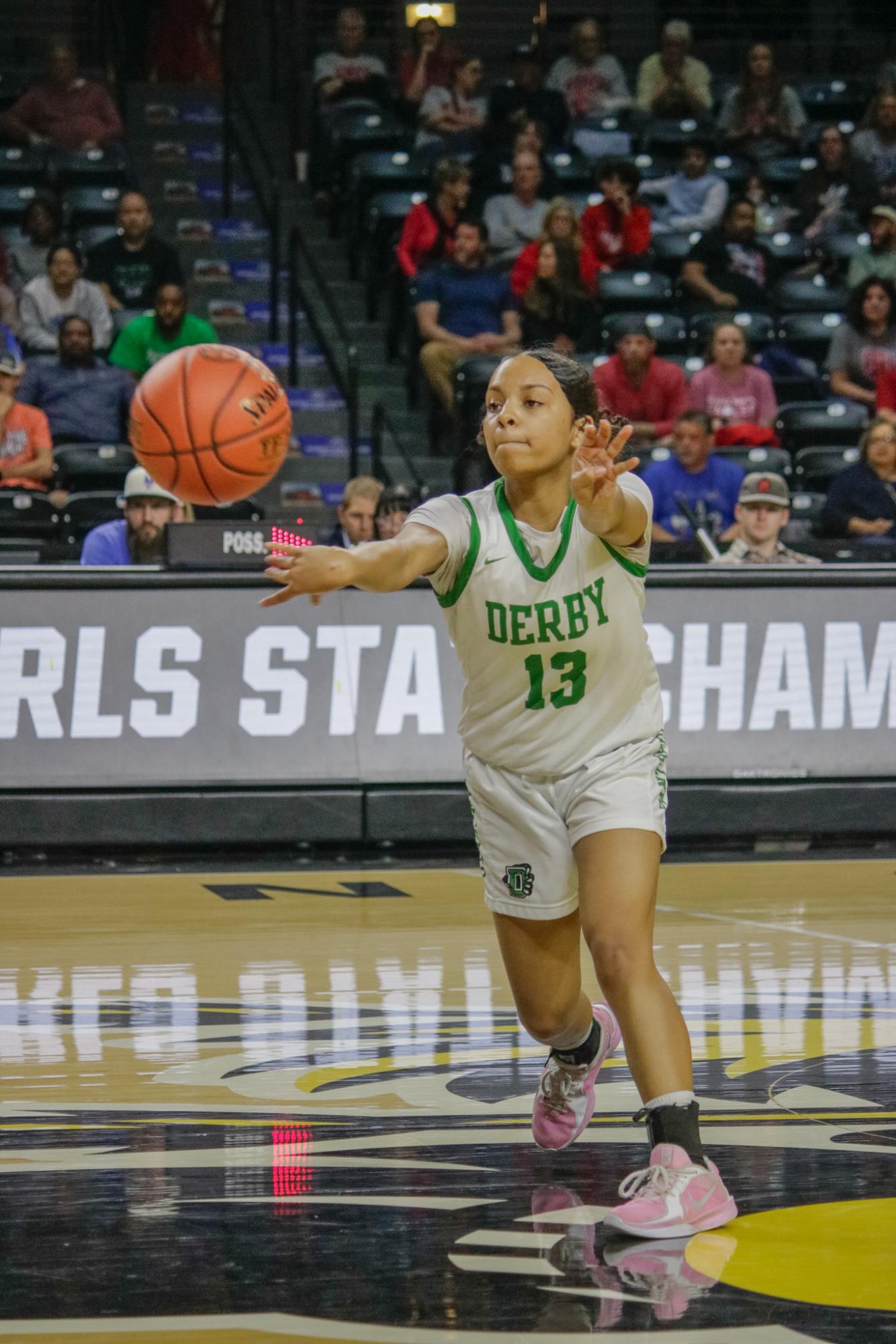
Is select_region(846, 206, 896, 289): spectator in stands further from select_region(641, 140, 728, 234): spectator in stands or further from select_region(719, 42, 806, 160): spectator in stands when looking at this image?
select_region(719, 42, 806, 160): spectator in stands

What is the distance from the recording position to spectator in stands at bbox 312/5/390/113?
59.1ft

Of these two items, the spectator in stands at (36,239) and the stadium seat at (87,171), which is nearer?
the spectator in stands at (36,239)

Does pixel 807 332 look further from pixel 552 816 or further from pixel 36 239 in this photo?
pixel 552 816

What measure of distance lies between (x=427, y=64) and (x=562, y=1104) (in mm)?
14797

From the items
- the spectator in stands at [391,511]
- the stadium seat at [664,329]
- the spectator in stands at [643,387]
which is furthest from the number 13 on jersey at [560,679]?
the stadium seat at [664,329]

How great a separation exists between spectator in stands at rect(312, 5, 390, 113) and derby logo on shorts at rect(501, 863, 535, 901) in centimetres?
1434

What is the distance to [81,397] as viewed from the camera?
13562 millimetres

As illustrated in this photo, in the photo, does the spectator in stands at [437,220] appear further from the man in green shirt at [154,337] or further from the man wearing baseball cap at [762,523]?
the man wearing baseball cap at [762,523]

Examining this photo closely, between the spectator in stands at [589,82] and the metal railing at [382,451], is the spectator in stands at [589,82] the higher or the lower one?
the higher one

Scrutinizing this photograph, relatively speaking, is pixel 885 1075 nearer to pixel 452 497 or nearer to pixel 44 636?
pixel 452 497

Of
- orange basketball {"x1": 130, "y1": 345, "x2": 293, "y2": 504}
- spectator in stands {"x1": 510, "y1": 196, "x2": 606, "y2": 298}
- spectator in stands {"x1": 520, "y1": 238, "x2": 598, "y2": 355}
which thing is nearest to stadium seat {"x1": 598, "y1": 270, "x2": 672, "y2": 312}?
spectator in stands {"x1": 510, "y1": 196, "x2": 606, "y2": 298}

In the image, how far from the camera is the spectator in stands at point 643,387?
14117mm

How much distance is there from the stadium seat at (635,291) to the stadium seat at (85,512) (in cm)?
509

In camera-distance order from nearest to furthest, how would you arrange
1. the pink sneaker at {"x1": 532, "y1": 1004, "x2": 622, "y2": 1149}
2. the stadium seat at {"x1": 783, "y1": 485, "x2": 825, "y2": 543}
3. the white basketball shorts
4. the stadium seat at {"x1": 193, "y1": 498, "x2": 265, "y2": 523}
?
the white basketball shorts → the pink sneaker at {"x1": 532, "y1": 1004, "x2": 622, "y2": 1149} → the stadium seat at {"x1": 193, "y1": 498, "x2": 265, "y2": 523} → the stadium seat at {"x1": 783, "y1": 485, "x2": 825, "y2": 543}
